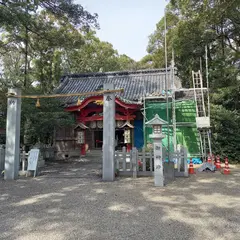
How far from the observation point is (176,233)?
325 cm

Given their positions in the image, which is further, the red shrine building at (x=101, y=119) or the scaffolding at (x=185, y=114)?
the red shrine building at (x=101, y=119)

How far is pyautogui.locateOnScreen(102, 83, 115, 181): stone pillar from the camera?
23.0 feet

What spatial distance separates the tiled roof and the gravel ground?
8208 millimetres

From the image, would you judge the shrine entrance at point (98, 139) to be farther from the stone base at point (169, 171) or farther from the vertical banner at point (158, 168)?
the vertical banner at point (158, 168)

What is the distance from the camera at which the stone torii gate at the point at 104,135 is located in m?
7.05

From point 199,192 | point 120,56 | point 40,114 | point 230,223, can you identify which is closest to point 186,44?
point 40,114

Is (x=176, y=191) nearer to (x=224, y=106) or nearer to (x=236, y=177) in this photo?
(x=236, y=177)

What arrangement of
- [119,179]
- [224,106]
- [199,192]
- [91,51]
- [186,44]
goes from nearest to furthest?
[199,192] → [119,179] → [224,106] → [186,44] → [91,51]

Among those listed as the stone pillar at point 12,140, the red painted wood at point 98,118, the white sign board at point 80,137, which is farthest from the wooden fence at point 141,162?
the white sign board at point 80,137

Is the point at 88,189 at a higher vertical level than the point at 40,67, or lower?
lower

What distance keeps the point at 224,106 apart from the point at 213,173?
17.6 feet

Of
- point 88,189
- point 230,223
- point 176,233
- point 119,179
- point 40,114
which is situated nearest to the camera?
point 176,233

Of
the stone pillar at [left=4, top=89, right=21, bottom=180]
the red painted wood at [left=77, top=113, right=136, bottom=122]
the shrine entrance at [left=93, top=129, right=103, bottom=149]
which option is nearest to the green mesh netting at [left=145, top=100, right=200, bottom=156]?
the red painted wood at [left=77, top=113, right=136, bottom=122]

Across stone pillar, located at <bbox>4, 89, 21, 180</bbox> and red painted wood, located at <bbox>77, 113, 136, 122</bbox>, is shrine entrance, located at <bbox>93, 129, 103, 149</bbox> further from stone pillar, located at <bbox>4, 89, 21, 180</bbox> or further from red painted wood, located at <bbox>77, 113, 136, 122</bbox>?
stone pillar, located at <bbox>4, 89, 21, 180</bbox>
